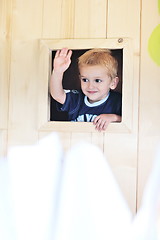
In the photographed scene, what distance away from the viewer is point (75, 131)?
148cm

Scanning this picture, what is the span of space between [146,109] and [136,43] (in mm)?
257

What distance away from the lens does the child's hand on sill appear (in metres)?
1.45

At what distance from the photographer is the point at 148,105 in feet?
4.70

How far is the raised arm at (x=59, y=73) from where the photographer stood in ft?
4.91

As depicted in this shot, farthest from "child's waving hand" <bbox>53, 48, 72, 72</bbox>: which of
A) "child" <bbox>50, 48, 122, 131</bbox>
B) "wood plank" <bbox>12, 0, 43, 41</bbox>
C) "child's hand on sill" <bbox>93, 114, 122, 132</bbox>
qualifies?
"child's hand on sill" <bbox>93, 114, 122, 132</bbox>

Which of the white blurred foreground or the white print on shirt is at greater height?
the white print on shirt

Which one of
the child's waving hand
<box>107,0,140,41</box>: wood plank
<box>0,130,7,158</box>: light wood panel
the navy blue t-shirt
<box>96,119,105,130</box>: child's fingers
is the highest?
<box>107,0,140,41</box>: wood plank

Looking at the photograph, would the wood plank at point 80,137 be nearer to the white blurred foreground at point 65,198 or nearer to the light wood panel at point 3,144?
the white blurred foreground at point 65,198

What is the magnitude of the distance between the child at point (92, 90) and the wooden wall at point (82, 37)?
2.4 inches

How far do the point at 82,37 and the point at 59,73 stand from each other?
0.17 m

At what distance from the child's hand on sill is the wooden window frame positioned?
15 millimetres

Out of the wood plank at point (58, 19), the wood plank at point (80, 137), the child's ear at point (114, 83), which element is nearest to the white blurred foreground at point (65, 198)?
the wood plank at point (80, 137)

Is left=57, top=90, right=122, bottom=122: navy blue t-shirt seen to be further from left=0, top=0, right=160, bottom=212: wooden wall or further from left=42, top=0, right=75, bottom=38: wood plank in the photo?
left=42, top=0, right=75, bottom=38: wood plank

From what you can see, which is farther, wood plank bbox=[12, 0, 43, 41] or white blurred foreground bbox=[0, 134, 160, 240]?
wood plank bbox=[12, 0, 43, 41]
